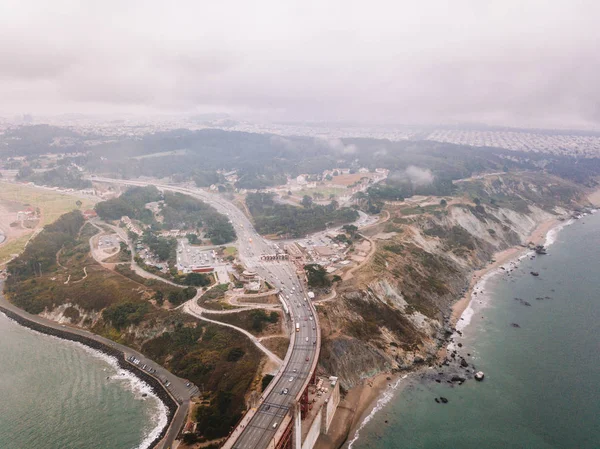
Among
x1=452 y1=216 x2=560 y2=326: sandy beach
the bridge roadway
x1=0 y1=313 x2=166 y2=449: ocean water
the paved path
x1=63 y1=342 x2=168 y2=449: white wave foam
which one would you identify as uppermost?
the bridge roadway

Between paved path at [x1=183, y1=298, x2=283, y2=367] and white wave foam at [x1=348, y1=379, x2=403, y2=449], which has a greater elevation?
paved path at [x1=183, y1=298, x2=283, y2=367]

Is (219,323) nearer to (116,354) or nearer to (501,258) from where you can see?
(116,354)

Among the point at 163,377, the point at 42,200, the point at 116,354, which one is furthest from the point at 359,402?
the point at 42,200

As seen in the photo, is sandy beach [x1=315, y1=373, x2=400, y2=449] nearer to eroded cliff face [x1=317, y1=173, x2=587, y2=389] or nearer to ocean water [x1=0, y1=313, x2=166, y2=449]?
eroded cliff face [x1=317, y1=173, x2=587, y2=389]

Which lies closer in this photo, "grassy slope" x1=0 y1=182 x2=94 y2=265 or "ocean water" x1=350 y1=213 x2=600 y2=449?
"ocean water" x1=350 y1=213 x2=600 y2=449

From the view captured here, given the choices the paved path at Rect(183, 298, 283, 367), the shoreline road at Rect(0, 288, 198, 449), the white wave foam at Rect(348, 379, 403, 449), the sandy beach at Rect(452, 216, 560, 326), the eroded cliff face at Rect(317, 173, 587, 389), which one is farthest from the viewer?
the sandy beach at Rect(452, 216, 560, 326)

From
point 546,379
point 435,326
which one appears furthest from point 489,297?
point 546,379

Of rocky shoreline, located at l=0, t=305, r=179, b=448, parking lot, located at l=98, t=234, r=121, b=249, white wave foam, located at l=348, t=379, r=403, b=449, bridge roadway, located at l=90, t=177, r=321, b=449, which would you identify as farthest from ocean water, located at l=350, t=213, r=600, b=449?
parking lot, located at l=98, t=234, r=121, b=249

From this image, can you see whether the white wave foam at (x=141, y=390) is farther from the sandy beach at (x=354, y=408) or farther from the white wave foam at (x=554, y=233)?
the white wave foam at (x=554, y=233)
